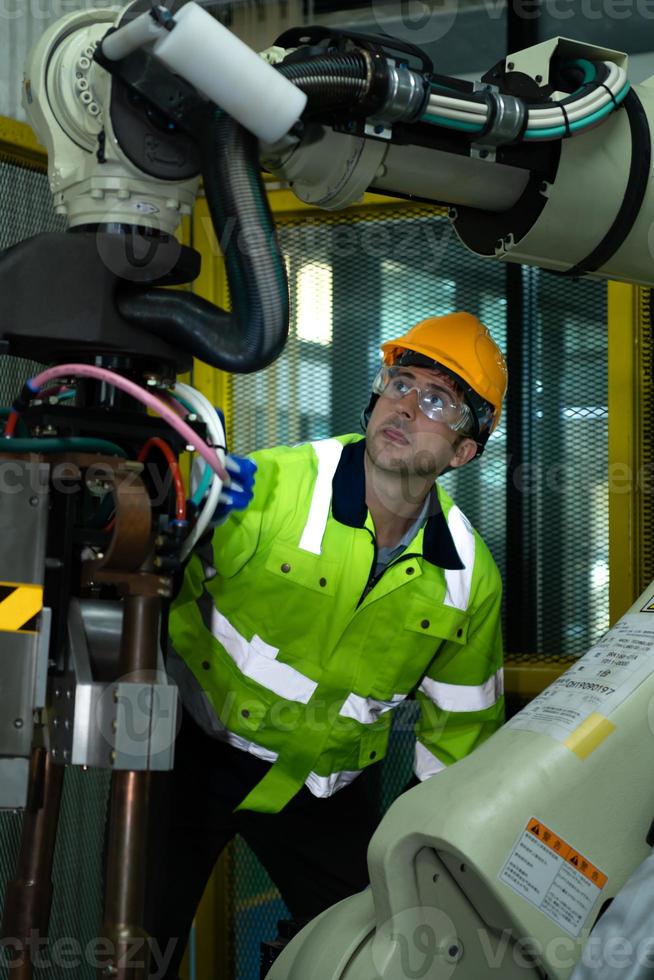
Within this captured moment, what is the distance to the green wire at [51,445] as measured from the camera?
157cm

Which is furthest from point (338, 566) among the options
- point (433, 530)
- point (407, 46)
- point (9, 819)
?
point (407, 46)

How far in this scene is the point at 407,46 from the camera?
1694mm

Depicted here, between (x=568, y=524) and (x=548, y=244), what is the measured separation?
131 centimetres

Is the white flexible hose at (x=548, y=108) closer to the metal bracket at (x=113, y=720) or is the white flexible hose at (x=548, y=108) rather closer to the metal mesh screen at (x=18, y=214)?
the metal bracket at (x=113, y=720)

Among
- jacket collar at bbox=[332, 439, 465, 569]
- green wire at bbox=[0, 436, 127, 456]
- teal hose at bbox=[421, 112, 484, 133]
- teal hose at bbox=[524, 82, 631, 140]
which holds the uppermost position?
teal hose at bbox=[524, 82, 631, 140]

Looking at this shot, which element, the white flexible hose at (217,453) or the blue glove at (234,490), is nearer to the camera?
the white flexible hose at (217,453)

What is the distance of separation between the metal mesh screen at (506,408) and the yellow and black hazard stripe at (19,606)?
1.80 metres

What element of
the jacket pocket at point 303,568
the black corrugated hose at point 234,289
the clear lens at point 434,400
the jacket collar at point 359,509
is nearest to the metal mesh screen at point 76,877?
the jacket pocket at point 303,568

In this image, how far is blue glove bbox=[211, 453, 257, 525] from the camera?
68.4 inches

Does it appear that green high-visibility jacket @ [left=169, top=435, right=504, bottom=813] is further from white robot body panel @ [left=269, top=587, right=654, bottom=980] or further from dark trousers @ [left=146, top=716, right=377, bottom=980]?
white robot body panel @ [left=269, top=587, right=654, bottom=980]

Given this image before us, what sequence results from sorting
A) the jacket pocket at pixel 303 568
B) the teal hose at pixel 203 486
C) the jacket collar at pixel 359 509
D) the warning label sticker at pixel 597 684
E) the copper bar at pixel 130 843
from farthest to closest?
the jacket collar at pixel 359 509 < the jacket pocket at pixel 303 568 < the warning label sticker at pixel 597 684 < the teal hose at pixel 203 486 < the copper bar at pixel 130 843

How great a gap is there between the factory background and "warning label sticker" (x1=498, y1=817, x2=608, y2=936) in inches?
53.6

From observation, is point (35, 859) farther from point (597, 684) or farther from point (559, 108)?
point (559, 108)

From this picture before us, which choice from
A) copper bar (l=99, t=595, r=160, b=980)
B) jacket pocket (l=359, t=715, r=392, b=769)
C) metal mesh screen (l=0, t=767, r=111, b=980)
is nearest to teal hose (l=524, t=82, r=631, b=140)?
copper bar (l=99, t=595, r=160, b=980)
